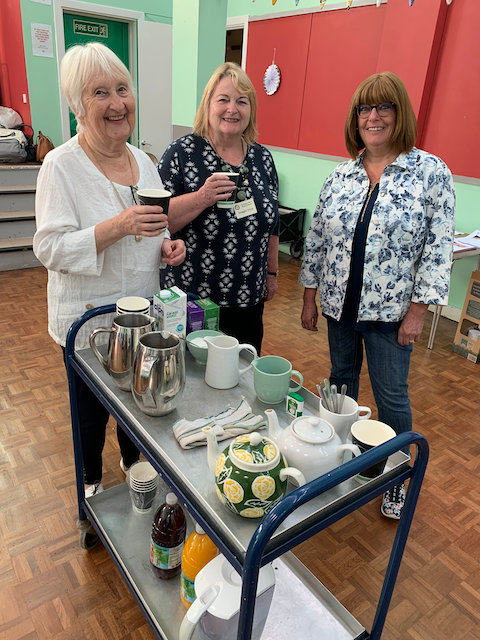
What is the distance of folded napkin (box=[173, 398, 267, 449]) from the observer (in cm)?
106

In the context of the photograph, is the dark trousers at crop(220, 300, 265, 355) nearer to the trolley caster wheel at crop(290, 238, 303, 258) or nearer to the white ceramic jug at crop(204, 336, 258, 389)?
the white ceramic jug at crop(204, 336, 258, 389)

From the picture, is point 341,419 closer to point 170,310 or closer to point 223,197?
point 170,310

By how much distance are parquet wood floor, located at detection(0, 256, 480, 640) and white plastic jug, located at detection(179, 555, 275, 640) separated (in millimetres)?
443

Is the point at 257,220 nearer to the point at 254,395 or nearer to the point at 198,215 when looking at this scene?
the point at 198,215

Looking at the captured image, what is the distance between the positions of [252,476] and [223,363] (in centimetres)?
43

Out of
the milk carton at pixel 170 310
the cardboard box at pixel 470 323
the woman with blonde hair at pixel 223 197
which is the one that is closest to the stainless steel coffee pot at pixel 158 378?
the milk carton at pixel 170 310

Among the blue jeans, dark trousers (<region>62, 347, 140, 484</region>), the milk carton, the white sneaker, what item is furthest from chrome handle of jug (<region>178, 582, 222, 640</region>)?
the blue jeans

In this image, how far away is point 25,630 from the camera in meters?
1.41

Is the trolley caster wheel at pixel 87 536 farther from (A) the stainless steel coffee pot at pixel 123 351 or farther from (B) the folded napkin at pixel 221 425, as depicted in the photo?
(B) the folded napkin at pixel 221 425

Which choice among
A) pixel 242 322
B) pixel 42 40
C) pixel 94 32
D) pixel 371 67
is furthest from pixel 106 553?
pixel 94 32

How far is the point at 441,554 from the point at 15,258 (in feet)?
14.0

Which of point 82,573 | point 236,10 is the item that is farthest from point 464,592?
point 236,10

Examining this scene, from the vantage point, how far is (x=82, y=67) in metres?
1.29

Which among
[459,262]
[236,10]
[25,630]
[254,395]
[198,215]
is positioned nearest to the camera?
[254,395]
